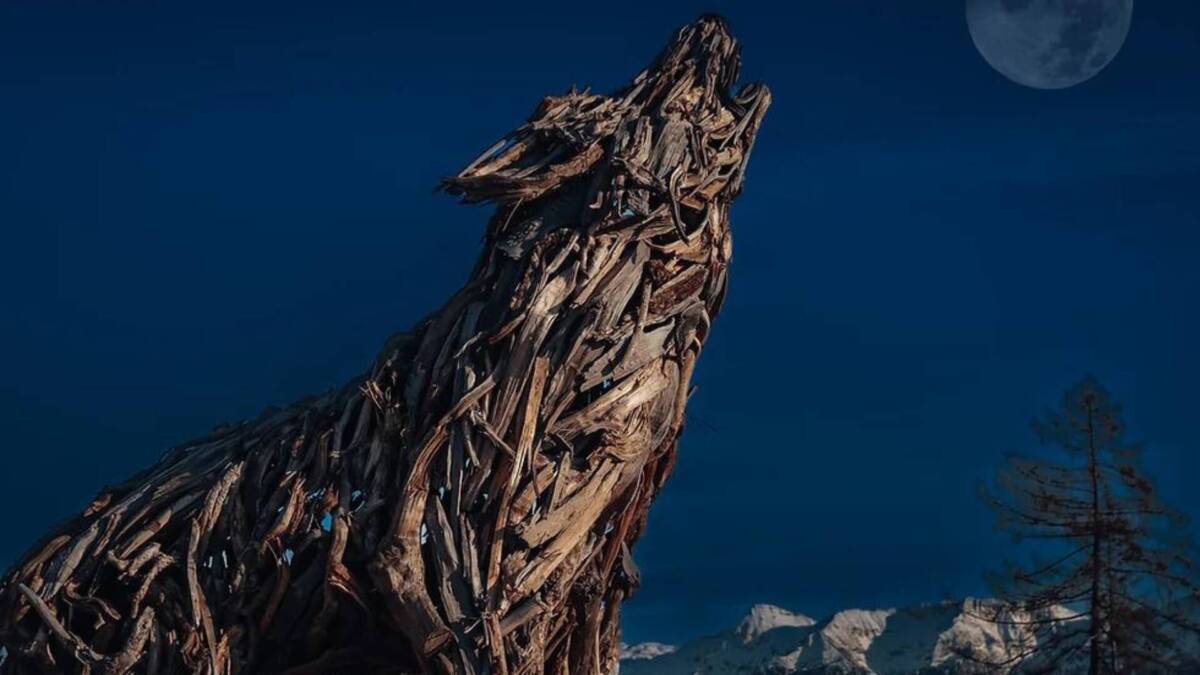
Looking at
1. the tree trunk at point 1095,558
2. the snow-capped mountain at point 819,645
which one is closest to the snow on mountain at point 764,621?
the snow-capped mountain at point 819,645

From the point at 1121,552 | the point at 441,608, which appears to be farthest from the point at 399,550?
the point at 1121,552

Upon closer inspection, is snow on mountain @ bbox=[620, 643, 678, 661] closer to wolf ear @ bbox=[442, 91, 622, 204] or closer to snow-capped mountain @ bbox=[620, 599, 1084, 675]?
snow-capped mountain @ bbox=[620, 599, 1084, 675]

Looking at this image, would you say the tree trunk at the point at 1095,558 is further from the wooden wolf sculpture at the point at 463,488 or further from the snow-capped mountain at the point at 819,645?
the snow-capped mountain at the point at 819,645

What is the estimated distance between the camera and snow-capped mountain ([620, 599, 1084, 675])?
116 feet

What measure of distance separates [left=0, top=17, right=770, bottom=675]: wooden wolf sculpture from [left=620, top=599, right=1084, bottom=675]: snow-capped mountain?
24.1 m

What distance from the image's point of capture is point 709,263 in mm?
9469

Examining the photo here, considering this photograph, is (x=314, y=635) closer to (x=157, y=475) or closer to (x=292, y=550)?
(x=292, y=550)

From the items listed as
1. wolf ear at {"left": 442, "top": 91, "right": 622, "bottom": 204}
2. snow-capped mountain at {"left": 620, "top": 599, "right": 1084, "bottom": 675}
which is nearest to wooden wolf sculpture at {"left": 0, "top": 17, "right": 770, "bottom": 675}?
wolf ear at {"left": 442, "top": 91, "right": 622, "bottom": 204}

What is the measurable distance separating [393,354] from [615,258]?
1.34 meters

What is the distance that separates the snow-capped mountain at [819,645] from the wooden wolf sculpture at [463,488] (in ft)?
79.1

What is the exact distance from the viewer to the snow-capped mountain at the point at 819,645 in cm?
3547

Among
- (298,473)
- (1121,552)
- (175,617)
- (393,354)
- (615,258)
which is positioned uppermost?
(1121,552)

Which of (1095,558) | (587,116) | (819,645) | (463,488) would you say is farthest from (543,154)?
(819,645)

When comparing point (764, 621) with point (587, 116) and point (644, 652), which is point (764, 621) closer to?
point (644, 652)
